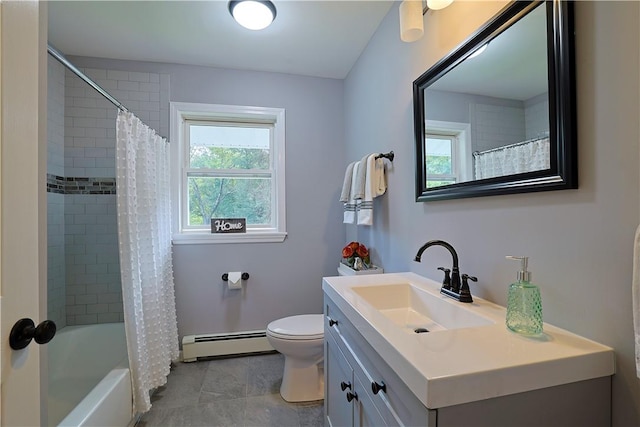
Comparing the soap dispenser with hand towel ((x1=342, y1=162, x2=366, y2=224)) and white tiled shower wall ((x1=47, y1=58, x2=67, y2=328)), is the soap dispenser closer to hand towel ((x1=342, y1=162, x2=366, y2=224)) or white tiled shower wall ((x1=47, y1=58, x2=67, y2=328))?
hand towel ((x1=342, y1=162, x2=366, y2=224))

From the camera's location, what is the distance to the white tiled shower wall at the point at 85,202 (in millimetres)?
1928

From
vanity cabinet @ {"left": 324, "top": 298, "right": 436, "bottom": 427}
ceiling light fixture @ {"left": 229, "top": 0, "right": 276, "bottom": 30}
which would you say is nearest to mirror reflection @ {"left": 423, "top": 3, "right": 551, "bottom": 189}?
vanity cabinet @ {"left": 324, "top": 298, "right": 436, "bottom": 427}

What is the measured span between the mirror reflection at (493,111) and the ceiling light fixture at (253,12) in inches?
41.3

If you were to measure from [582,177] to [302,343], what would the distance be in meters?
1.52

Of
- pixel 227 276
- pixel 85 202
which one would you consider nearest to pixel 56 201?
pixel 85 202

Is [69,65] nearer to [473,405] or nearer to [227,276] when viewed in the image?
[227,276]

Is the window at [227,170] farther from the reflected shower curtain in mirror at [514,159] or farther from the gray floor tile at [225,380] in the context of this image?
the reflected shower curtain in mirror at [514,159]

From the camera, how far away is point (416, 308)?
1.29 meters

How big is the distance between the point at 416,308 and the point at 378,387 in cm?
56

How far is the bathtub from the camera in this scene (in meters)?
1.27

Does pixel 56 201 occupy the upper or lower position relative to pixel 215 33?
lower

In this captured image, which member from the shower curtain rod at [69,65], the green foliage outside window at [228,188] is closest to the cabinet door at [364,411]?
the shower curtain rod at [69,65]

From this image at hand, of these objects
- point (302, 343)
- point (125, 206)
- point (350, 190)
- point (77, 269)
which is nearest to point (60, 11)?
point (125, 206)

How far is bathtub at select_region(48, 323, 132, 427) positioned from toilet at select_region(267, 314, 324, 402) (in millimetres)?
813
